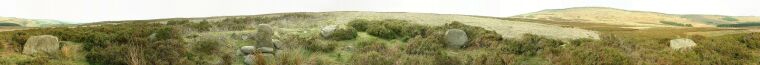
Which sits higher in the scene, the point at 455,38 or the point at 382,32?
the point at 382,32

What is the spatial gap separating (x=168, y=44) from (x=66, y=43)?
3287mm

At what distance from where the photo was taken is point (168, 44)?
25156 millimetres

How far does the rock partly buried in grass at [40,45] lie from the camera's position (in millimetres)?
23203

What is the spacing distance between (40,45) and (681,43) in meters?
22.0

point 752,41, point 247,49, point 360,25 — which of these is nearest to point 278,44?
point 247,49

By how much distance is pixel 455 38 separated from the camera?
3033 centimetres

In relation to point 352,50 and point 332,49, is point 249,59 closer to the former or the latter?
point 332,49

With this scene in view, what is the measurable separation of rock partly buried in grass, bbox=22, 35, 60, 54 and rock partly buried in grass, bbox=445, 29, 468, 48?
47.0ft

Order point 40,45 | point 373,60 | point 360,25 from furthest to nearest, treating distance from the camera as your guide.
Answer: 1. point 360,25
2. point 373,60
3. point 40,45

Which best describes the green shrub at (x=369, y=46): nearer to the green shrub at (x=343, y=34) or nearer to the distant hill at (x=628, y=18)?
the green shrub at (x=343, y=34)

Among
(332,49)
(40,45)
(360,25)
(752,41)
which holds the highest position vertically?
(360,25)

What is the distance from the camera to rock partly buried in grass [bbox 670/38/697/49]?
27391 mm

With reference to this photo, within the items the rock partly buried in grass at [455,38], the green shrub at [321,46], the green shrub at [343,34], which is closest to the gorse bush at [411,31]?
the rock partly buried in grass at [455,38]

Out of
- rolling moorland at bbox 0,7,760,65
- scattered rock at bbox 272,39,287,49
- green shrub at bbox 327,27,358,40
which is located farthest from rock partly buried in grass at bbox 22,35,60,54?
green shrub at bbox 327,27,358,40
